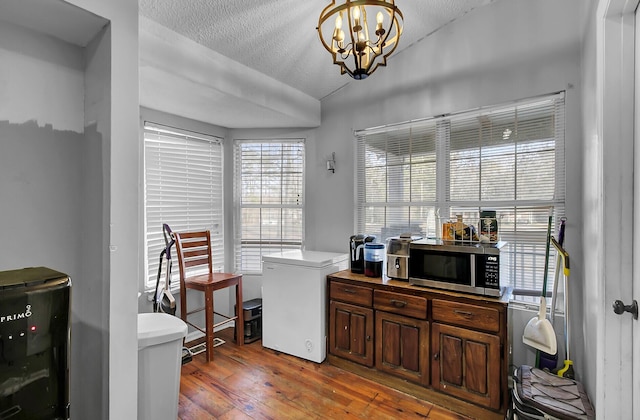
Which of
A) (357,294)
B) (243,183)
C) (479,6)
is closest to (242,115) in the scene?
(243,183)

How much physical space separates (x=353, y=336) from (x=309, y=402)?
0.64m

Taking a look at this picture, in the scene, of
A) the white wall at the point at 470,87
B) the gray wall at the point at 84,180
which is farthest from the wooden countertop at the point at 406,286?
the gray wall at the point at 84,180

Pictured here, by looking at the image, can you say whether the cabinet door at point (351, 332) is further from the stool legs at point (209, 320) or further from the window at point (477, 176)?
the stool legs at point (209, 320)

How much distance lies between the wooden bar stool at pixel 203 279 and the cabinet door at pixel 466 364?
1924 mm

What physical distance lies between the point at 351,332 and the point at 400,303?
0.56 metres

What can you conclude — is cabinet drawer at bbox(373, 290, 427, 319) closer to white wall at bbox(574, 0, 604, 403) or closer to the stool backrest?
white wall at bbox(574, 0, 604, 403)

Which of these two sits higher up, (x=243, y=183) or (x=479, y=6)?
(x=479, y=6)

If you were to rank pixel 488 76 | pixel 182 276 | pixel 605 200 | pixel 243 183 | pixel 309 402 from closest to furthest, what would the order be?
1. pixel 605 200
2. pixel 309 402
3. pixel 488 76
4. pixel 182 276
5. pixel 243 183

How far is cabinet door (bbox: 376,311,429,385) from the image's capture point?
2.38 meters

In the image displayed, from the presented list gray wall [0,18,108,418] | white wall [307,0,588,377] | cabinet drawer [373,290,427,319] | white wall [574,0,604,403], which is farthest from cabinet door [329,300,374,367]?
gray wall [0,18,108,418]

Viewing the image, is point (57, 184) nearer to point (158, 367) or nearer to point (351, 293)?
point (158, 367)

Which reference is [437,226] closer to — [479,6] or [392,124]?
[392,124]

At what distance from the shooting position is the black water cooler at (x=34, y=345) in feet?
2.81

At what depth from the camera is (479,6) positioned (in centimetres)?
256
